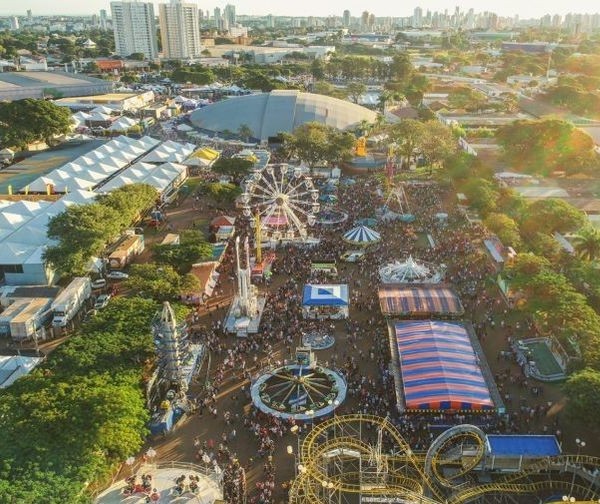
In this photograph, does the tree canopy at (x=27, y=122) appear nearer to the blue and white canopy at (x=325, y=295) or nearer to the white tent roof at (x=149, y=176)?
the white tent roof at (x=149, y=176)

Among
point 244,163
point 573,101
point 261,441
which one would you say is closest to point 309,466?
point 261,441

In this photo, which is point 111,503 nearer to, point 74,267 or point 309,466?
point 309,466

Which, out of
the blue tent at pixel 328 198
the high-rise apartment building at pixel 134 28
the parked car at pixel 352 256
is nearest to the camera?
the parked car at pixel 352 256

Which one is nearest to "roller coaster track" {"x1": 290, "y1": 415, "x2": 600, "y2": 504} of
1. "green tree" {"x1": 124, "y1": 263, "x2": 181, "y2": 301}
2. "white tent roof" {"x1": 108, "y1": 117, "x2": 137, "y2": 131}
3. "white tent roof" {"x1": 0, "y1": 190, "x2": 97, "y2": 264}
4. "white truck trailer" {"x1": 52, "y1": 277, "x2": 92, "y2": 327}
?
"green tree" {"x1": 124, "y1": 263, "x2": 181, "y2": 301}

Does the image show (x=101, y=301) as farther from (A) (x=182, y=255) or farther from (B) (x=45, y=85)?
(B) (x=45, y=85)

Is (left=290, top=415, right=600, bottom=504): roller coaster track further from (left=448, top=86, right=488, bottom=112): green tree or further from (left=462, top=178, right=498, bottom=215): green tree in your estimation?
(left=448, top=86, right=488, bottom=112): green tree

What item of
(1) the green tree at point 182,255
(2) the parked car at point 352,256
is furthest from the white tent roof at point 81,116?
(2) the parked car at point 352,256
